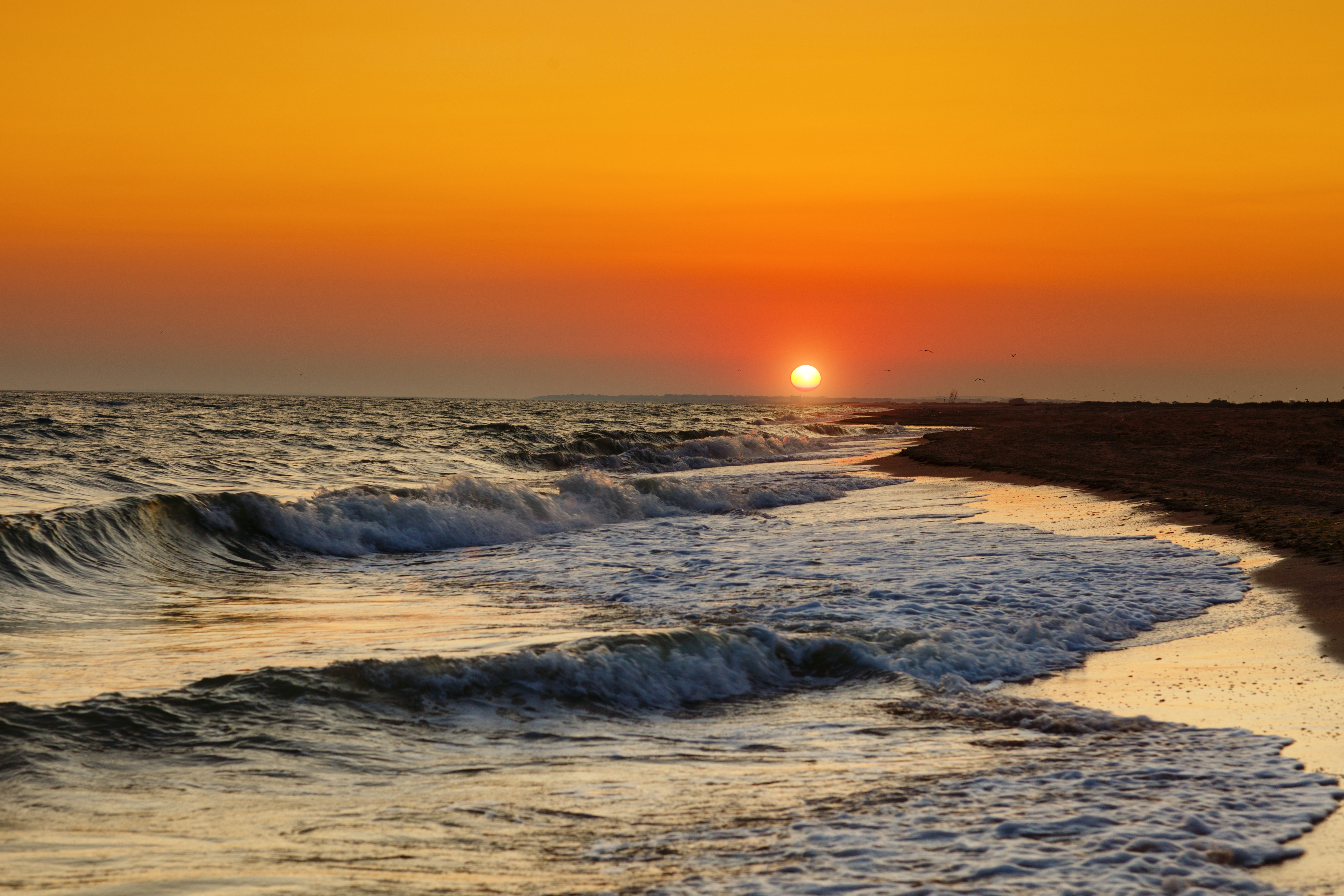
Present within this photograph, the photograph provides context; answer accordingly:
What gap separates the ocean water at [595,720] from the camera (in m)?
4.21

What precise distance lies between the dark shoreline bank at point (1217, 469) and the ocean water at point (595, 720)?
4.17 feet

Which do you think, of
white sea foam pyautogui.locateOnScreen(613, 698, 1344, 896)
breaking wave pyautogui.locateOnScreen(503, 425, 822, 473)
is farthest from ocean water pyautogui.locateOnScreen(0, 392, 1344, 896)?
breaking wave pyautogui.locateOnScreen(503, 425, 822, 473)

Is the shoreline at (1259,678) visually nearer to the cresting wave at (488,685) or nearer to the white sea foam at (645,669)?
the white sea foam at (645,669)

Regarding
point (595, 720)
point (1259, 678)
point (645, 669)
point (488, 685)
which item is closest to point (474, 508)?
point (645, 669)

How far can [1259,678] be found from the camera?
23.9ft

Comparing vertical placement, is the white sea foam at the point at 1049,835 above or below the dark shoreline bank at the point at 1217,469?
below

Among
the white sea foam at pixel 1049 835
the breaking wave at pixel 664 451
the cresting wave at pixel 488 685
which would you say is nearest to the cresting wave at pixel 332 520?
the cresting wave at pixel 488 685

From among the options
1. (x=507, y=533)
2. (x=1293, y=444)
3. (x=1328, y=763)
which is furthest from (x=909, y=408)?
(x=1328, y=763)

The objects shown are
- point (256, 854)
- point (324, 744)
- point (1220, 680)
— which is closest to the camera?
point (256, 854)

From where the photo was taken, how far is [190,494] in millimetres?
16766

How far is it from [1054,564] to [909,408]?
463 feet

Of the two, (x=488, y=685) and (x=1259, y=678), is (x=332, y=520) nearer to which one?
(x=488, y=685)

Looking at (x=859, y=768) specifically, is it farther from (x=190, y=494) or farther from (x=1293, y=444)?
(x=1293, y=444)

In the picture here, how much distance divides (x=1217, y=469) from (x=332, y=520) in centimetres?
2049
